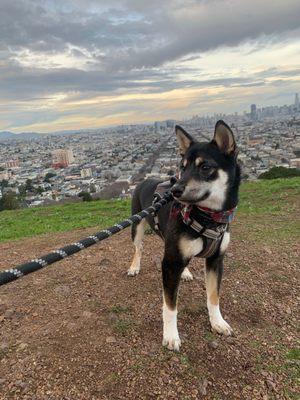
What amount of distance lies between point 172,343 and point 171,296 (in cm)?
53

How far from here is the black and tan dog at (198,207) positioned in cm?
348

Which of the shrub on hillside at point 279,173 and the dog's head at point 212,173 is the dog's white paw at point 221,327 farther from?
the shrub on hillside at point 279,173

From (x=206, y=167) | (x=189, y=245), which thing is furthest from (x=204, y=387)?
(x=206, y=167)

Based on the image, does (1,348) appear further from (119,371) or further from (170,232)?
(170,232)

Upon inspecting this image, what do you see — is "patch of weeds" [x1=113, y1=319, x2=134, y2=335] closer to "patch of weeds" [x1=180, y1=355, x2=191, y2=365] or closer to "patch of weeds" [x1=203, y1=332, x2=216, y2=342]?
"patch of weeds" [x1=180, y1=355, x2=191, y2=365]

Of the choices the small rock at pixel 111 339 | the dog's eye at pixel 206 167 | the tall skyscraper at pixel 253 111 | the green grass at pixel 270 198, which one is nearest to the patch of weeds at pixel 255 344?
the small rock at pixel 111 339

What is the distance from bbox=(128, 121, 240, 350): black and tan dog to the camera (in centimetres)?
348

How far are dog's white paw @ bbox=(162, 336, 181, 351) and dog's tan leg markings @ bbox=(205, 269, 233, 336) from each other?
1.88ft

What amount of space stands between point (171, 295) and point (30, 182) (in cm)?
3332

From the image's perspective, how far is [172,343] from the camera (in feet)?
12.8

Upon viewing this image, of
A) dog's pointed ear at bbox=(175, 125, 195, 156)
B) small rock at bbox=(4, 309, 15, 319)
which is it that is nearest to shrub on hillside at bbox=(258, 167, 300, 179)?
dog's pointed ear at bbox=(175, 125, 195, 156)

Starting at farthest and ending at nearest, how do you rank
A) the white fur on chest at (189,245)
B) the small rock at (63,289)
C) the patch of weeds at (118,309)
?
the small rock at (63,289)
the patch of weeds at (118,309)
the white fur on chest at (189,245)

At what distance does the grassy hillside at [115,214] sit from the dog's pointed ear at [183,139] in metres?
4.56

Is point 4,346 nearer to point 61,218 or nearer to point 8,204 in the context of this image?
point 61,218
